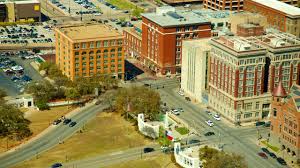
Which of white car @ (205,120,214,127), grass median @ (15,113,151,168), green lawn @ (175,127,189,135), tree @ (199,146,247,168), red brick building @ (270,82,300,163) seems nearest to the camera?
tree @ (199,146,247,168)

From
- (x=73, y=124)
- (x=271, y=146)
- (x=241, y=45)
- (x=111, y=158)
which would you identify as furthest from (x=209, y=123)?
(x=73, y=124)

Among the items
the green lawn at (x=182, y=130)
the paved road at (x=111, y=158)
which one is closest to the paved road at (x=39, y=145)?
the paved road at (x=111, y=158)

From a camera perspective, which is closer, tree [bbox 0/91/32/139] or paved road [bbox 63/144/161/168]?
paved road [bbox 63/144/161/168]

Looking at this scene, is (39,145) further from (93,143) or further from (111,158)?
(111,158)

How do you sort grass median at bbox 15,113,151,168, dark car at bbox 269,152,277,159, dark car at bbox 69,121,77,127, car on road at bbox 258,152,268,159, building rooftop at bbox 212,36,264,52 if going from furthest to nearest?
1. dark car at bbox 69,121,77,127
2. building rooftop at bbox 212,36,264,52
3. dark car at bbox 269,152,277,159
4. car on road at bbox 258,152,268,159
5. grass median at bbox 15,113,151,168

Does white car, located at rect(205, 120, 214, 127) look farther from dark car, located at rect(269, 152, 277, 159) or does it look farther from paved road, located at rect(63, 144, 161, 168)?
dark car, located at rect(269, 152, 277, 159)

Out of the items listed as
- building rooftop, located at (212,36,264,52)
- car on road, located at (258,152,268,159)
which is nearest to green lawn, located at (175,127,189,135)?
car on road, located at (258,152,268,159)

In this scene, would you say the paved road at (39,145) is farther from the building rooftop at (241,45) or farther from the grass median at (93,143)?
the building rooftop at (241,45)
